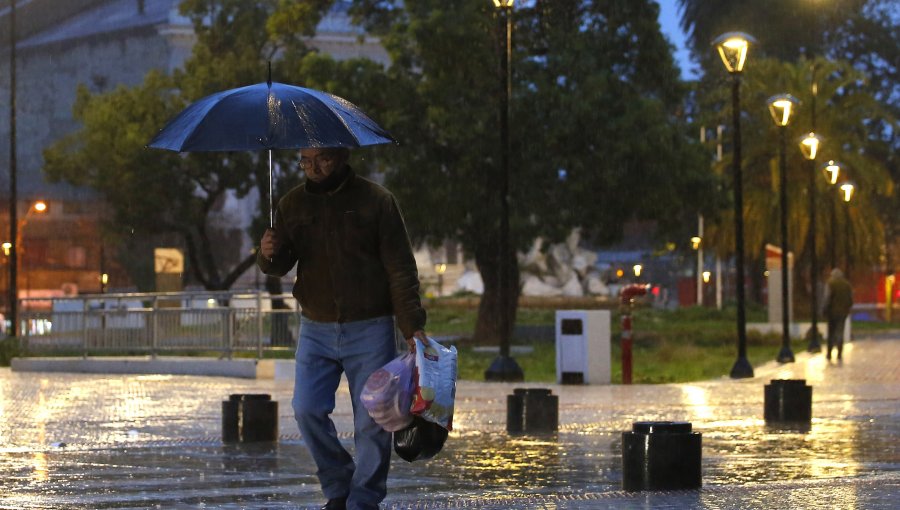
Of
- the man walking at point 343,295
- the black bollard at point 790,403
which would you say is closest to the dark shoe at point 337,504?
the man walking at point 343,295

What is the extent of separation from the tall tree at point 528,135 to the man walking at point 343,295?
31.8 meters

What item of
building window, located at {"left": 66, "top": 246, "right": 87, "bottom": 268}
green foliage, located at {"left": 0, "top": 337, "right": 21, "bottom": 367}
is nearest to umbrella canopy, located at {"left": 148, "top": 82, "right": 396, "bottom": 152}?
green foliage, located at {"left": 0, "top": 337, "right": 21, "bottom": 367}

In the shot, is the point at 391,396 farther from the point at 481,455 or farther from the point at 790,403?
the point at 790,403

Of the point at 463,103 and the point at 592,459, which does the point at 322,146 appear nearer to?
the point at 592,459

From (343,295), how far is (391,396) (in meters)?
0.56

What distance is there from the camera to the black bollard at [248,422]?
1397 cm

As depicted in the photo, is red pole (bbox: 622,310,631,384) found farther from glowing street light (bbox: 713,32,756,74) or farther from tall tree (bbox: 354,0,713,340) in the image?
tall tree (bbox: 354,0,713,340)

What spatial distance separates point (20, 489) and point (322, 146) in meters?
3.38

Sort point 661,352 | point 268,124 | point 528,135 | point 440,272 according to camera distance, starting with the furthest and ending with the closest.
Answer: point 440,272
point 528,135
point 661,352
point 268,124

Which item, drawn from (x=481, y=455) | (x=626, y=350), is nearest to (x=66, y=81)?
(x=626, y=350)

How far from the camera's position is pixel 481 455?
12.8m

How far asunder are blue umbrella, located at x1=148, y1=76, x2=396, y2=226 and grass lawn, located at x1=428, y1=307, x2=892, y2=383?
57.7 ft

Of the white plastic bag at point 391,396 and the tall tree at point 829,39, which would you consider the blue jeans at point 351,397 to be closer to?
the white plastic bag at point 391,396

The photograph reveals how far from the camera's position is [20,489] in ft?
33.6
